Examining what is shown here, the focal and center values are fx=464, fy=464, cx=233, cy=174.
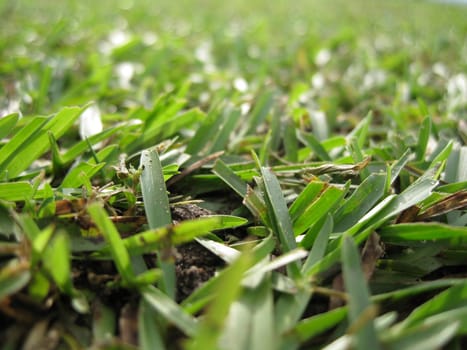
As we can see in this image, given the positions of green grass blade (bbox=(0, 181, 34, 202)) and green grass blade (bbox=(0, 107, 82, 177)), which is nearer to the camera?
green grass blade (bbox=(0, 181, 34, 202))

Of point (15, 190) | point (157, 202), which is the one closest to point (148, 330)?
point (157, 202)

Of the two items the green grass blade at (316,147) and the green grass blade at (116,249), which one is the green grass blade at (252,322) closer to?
the green grass blade at (116,249)

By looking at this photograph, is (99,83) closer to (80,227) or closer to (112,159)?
(112,159)

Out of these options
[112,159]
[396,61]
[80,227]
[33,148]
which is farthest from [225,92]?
[396,61]

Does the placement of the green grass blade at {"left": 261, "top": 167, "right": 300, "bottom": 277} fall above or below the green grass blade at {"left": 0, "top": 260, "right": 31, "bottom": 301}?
below

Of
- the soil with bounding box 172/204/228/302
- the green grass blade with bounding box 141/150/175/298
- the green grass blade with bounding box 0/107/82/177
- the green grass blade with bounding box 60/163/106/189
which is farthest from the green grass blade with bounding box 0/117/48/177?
the soil with bounding box 172/204/228/302

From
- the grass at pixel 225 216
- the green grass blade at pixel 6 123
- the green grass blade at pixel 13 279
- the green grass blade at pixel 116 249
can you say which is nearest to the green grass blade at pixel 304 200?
the grass at pixel 225 216

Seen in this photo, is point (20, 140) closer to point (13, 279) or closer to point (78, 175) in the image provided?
point (78, 175)

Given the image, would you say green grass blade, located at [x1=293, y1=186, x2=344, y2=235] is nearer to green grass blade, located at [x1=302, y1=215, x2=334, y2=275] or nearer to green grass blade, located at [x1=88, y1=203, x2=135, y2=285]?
green grass blade, located at [x1=302, y1=215, x2=334, y2=275]

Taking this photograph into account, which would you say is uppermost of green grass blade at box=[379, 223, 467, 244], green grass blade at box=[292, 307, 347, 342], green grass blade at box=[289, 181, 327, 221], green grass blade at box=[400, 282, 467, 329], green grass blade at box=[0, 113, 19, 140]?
green grass blade at box=[0, 113, 19, 140]
